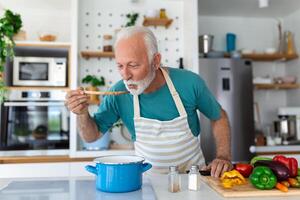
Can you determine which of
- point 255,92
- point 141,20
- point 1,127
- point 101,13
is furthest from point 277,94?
point 1,127

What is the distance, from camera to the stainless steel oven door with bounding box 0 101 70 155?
234 centimetres

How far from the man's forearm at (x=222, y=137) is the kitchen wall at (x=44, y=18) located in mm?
2007

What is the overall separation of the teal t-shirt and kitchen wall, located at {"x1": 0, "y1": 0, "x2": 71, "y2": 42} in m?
1.77

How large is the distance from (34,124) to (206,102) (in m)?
1.60

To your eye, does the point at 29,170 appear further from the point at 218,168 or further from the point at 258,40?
the point at 258,40

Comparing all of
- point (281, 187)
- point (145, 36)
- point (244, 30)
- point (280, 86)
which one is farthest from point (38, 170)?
point (244, 30)

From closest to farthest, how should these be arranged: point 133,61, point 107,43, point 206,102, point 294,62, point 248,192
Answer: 1. point 248,192
2. point 133,61
3. point 206,102
4. point 107,43
5. point 294,62

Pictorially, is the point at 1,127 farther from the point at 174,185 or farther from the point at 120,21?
the point at 174,185

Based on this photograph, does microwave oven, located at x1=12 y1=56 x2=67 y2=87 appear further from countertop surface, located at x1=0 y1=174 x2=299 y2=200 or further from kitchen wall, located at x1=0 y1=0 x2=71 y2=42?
countertop surface, located at x1=0 y1=174 x2=299 y2=200

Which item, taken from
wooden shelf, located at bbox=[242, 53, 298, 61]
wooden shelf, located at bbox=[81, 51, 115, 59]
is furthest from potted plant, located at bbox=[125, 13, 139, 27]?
wooden shelf, located at bbox=[242, 53, 298, 61]

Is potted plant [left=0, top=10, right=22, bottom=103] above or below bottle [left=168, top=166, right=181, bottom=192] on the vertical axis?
above

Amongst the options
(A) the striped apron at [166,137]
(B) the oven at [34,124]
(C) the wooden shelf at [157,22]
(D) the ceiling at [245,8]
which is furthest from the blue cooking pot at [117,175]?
(D) the ceiling at [245,8]

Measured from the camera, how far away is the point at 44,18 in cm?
288

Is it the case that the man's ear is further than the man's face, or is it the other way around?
the man's ear
